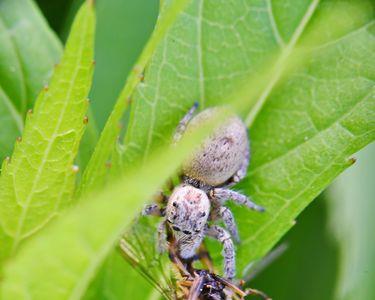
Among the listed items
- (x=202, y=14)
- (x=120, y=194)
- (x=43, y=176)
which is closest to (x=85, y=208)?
(x=120, y=194)

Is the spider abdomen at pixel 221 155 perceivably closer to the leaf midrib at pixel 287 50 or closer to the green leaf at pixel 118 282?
the leaf midrib at pixel 287 50

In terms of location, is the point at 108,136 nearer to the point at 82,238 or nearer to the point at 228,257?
the point at 82,238

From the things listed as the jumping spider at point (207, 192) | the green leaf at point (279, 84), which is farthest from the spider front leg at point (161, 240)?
the green leaf at point (279, 84)

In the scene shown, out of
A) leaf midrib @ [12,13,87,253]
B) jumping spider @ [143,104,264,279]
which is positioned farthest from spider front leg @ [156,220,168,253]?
leaf midrib @ [12,13,87,253]

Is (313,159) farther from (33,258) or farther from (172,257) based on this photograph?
(33,258)

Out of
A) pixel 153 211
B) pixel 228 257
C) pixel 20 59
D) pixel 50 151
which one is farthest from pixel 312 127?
pixel 20 59

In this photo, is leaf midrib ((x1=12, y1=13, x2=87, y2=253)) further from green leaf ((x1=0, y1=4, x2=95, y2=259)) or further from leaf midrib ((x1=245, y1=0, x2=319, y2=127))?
leaf midrib ((x1=245, y1=0, x2=319, y2=127))
